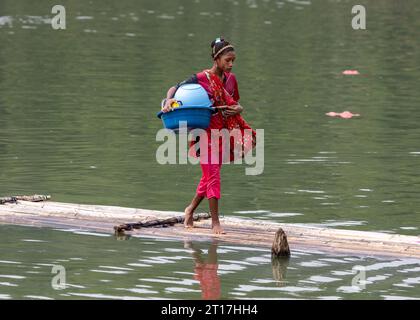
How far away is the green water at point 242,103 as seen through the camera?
15.4 meters

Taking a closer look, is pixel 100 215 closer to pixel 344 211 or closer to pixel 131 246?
pixel 131 246

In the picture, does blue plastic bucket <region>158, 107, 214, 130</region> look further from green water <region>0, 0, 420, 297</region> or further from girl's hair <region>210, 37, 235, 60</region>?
green water <region>0, 0, 420, 297</region>

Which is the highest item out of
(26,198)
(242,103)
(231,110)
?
(242,103)

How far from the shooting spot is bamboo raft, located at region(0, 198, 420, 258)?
12023 mm

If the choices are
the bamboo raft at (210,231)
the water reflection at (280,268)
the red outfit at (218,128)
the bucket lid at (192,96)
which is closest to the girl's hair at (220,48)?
the red outfit at (218,128)

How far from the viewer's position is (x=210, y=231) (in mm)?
12750

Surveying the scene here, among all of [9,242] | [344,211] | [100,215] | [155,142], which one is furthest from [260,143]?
[9,242]

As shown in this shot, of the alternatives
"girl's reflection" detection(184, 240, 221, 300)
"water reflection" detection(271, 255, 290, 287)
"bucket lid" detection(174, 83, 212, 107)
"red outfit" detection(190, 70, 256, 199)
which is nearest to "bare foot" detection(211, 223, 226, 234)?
"girl's reflection" detection(184, 240, 221, 300)

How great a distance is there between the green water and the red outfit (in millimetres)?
1546

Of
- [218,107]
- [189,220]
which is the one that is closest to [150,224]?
[189,220]

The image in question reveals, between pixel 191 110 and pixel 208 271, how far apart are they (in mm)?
1627

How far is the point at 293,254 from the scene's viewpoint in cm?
1210

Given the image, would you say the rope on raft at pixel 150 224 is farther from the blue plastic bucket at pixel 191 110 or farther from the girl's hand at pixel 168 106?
the girl's hand at pixel 168 106

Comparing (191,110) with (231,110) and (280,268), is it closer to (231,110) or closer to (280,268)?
(231,110)
